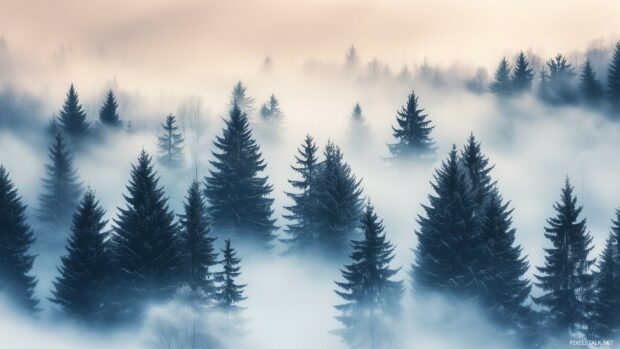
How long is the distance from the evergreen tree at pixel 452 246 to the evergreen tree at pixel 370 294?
3.20 m

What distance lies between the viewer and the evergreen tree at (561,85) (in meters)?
101

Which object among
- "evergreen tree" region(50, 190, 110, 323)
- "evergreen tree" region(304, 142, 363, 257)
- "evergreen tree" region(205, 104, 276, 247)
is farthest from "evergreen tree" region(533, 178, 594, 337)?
"evergreen tree" region(50, 190, 110, 323)

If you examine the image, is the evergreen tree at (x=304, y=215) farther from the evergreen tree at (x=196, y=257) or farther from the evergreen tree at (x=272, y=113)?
the evergreen tree at (x=272, y=113)

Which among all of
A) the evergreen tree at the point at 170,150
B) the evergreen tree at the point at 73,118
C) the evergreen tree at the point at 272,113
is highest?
the evergreen tree at the point at 272,113

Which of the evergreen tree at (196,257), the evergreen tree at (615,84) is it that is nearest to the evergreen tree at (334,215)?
the evergreen tree at (196,257)

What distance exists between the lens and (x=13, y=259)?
131 feet

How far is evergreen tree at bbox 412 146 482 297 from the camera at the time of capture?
1437 inches

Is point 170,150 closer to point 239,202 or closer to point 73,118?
point 73,118

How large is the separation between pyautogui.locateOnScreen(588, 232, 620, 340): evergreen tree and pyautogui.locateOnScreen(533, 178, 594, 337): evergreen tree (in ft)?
1.80

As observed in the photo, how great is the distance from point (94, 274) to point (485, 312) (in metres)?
24.1

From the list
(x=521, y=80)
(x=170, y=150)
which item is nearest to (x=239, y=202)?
(x=170, y=150)

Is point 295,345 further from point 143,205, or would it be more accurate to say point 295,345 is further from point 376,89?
point 376,89

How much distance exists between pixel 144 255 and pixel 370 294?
14.2 m

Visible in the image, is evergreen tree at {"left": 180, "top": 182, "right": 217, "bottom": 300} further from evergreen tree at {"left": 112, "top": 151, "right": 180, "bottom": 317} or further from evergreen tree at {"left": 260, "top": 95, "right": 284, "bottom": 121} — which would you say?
evergreen tree at {"left": 260, "top": 95, "right": 284, "bottom": 121}
